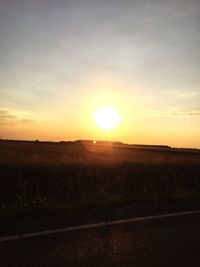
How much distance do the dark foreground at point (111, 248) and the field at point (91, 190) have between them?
1.19m

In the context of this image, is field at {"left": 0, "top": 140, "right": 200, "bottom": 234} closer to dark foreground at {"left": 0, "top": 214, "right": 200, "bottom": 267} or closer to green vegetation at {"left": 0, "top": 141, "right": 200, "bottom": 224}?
green vegetation at {"left": 0, "top": 141, "right": 200, "bottom": 224}

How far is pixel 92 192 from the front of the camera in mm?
11461

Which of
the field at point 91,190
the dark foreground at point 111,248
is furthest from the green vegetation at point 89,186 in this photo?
the dark foreground at point 111,248

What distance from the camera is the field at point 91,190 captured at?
8422 millimetres

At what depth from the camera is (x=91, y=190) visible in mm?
12156

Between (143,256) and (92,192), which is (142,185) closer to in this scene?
(92,192)

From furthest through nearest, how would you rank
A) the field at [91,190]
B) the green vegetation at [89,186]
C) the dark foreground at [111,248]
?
the green vegetation at [89,186] → the field at [91,190] → the dark foreground at [111,248]

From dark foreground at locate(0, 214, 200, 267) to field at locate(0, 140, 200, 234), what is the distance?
1.19m

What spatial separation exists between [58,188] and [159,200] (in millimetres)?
3654

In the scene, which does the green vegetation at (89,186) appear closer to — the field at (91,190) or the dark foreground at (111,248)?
the field at (91,190)

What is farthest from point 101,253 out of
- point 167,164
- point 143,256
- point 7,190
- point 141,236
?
point 167,164

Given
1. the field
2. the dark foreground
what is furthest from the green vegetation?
the dark foreground

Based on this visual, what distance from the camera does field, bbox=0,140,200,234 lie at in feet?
27.6

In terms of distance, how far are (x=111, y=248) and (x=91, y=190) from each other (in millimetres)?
6297
